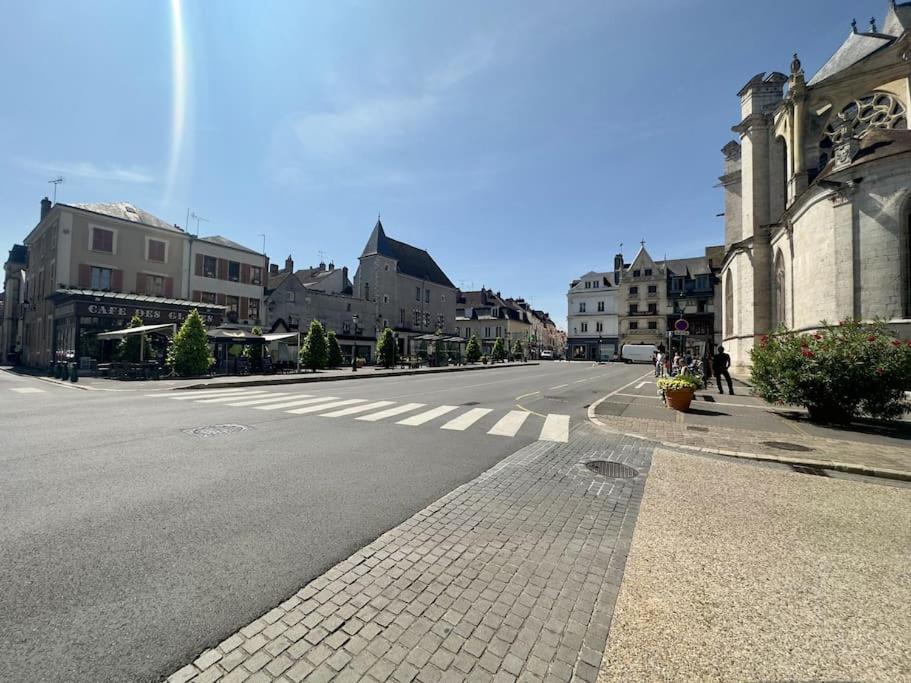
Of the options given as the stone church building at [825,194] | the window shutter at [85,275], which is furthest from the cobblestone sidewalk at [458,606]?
the window shutter at [85,275]

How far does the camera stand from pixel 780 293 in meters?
20.3

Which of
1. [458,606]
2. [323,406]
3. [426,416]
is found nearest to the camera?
[458,606]

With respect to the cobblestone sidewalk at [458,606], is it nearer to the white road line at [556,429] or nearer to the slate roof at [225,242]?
the white road line at [556,429]

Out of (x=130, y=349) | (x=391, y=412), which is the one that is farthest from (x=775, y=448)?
(x=130, y=349)

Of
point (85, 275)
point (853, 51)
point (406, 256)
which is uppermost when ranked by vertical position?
point (853, 51)

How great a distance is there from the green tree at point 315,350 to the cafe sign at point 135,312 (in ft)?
24.0

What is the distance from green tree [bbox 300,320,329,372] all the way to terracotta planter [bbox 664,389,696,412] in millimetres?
24767

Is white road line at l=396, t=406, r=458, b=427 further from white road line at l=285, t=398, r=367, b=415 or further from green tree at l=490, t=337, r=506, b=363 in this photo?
green tree at l=490, t=337, r=506, b=363

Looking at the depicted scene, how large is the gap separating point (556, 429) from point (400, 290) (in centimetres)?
4506

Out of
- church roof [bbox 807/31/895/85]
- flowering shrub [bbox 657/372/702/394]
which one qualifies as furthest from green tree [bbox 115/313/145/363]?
church roof [bbox 807/31/895/85]

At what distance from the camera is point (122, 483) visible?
466cm

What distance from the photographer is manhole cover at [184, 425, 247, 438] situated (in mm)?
7363

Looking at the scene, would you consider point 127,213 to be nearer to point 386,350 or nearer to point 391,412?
point 386,350

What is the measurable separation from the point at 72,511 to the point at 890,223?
72.3 ft
